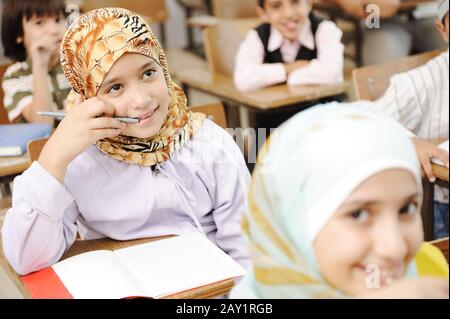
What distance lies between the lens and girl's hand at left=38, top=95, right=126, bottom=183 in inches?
46.2

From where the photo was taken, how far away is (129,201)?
1329mm

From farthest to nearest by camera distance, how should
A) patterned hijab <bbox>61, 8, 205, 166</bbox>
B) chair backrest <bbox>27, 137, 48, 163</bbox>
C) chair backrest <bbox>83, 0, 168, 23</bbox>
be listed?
chair backrest <bbox>83, 0, 168, 23</bbox>
chair backrest <bbox>27, 137, 48, 163</bbox>
patterned hijab <bbox>61, 8, 205, 166</bbox>

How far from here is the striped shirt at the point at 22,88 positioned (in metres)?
2.50

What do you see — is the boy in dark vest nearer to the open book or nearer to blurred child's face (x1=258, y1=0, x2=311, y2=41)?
blurred child's face (x1=258, y1=0, x2=311, y2=41)

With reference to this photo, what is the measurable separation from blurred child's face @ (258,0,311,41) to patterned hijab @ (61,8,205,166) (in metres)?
1.79

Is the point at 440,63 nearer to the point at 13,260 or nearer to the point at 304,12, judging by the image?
the point at 304,12

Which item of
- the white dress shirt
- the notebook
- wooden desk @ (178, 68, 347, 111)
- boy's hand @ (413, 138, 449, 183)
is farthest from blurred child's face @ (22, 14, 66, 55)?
boy's hand @ (413, 138, 449, 183)

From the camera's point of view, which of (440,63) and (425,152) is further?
(440,63)

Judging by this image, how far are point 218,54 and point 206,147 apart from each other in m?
1.73

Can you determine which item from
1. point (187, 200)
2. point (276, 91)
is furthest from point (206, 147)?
point (276, 91)

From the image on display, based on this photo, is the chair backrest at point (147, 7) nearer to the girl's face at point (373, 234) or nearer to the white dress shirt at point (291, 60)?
the white dress shirt at point (291, 60)

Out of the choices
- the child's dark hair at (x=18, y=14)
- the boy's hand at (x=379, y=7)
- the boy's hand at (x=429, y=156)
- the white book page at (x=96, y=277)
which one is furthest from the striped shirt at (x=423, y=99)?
the boy's hand at (x=379, y=7)

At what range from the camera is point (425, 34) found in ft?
13.0
